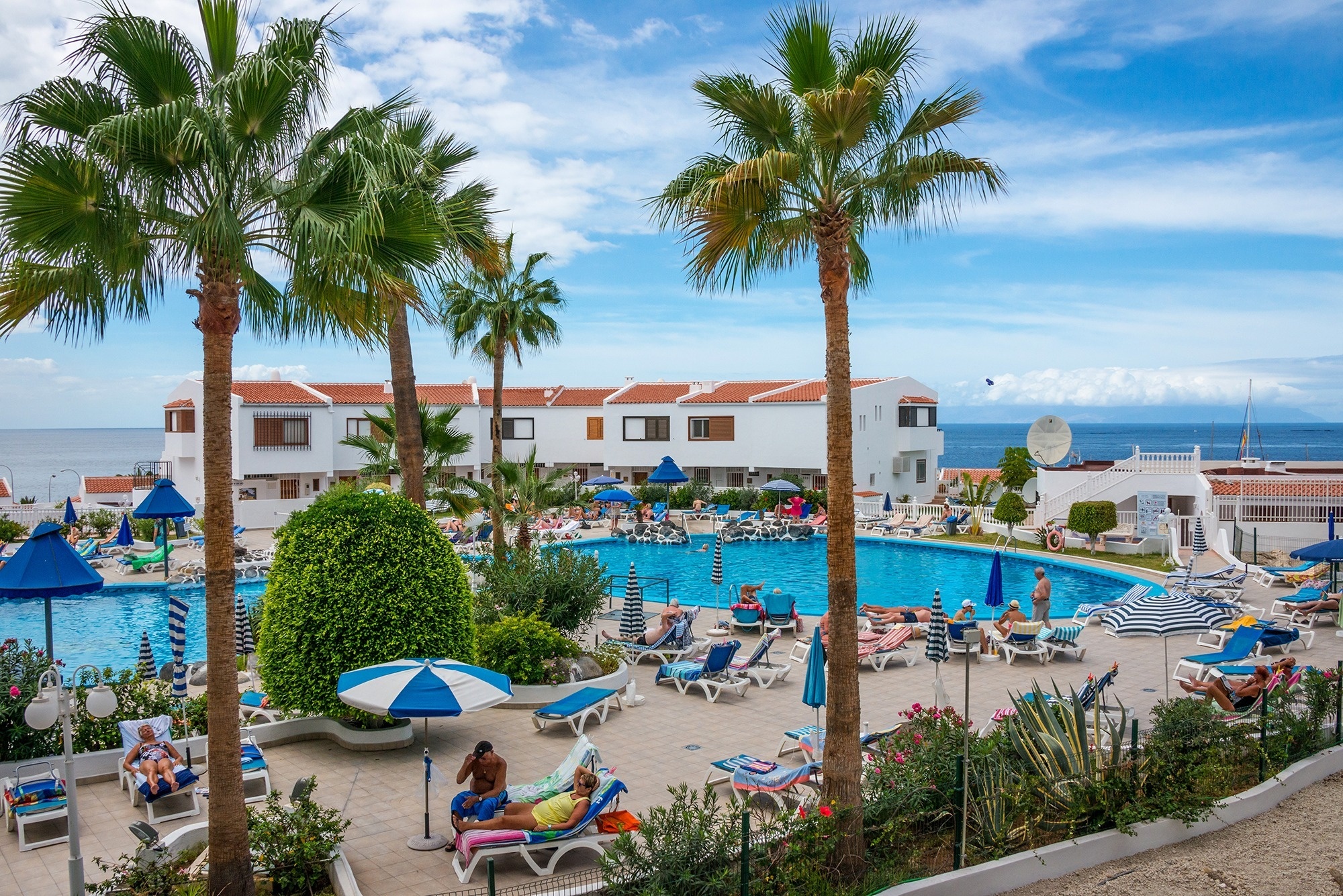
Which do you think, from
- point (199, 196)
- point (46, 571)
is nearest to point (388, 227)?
point (199, 196)

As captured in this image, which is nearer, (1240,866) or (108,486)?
(1240,866)

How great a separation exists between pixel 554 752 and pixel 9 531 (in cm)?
2810

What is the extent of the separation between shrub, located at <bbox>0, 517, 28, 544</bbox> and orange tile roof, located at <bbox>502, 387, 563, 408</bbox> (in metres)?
21.4

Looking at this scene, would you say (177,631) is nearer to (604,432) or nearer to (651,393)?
(604,432)

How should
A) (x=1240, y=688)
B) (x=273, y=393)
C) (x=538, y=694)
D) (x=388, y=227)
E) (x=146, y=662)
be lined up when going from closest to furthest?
(x=388, y=227), (x=1240, y=688), (x=538, y=694), (x=146, y=662), (x=273, y=393)

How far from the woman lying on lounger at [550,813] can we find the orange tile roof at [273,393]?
33.5 metres

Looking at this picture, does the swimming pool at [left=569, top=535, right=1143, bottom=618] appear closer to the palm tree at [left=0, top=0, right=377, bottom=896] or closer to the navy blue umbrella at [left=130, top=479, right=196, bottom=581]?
the navy blue umbrella at [left=130, top=479, right=196, bottom=581]

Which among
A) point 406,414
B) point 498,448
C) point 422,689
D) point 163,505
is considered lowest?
point 422,689

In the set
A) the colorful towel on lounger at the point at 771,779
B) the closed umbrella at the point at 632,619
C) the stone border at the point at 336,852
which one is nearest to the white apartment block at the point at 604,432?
the closed umbrella at the point at 632,619

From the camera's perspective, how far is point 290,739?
11008 millimetres

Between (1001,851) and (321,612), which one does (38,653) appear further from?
(1001,851)

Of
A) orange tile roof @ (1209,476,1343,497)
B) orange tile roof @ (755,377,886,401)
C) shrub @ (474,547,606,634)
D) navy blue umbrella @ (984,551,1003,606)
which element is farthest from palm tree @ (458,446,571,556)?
orange tile roof @ (755,377,886,401)

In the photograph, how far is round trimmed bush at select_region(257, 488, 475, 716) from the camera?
1016 centimetres

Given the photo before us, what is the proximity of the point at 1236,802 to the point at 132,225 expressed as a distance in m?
10.6
